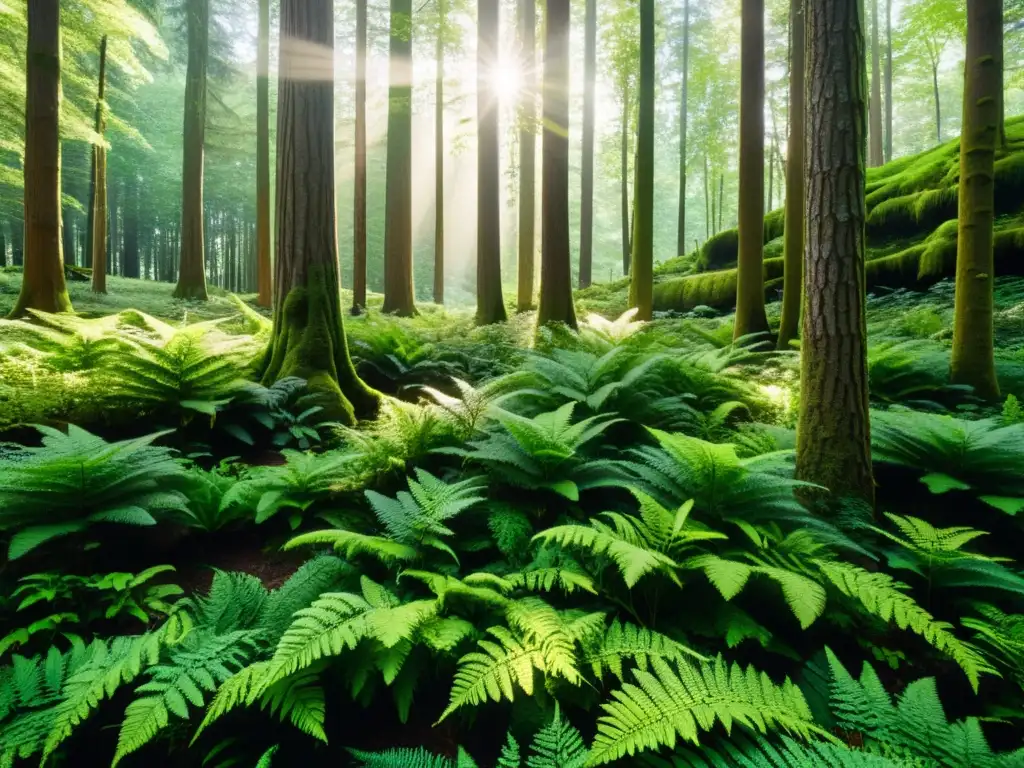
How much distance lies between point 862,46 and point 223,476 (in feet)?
16.7

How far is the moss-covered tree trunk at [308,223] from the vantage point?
5.66 meters

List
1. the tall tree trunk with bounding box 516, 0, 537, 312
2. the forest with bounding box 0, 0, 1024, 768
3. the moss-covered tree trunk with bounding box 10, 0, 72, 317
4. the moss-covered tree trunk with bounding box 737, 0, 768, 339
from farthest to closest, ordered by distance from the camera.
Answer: the tall tree trunk with bounding box 516, 0, 537, 312, the moss-covered tree trunk with bounding box 737, 0, 768, 339, the moss-covered tree trunk with bounding box 10, 0, 72, 317, the forest with bounding box 0, 0, 1024, 768

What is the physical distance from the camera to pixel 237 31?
1994 centimetres

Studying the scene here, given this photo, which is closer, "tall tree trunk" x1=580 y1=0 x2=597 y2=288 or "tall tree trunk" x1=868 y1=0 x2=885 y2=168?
"tall tree trunk" x1=580 y1=0 x2=597 y2=288

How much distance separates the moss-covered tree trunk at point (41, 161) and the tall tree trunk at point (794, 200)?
10840 mm

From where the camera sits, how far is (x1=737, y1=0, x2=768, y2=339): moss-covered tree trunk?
8.19m

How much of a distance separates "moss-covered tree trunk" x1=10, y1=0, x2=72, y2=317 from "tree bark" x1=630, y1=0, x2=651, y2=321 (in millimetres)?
9311

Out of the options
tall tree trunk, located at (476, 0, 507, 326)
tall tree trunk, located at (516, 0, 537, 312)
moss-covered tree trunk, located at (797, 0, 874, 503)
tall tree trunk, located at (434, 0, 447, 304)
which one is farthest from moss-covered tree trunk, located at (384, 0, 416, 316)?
moss-covered tree trunk, located at (797, 0, 874, 503)

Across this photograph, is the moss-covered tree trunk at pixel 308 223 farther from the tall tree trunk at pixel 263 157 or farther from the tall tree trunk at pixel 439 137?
the tall tree trunk at pixel 263 157

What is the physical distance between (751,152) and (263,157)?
13.2 metres

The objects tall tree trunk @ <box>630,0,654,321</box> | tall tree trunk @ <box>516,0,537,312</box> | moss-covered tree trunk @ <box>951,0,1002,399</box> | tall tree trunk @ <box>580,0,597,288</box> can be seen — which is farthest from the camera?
tall tree trunk @ <box>580,0,597,288</box>

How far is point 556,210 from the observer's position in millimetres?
9141

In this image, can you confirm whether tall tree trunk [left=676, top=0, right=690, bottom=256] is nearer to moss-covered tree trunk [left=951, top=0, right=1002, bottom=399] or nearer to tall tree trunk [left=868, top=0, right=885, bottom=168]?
tall tree trunk [left=868, top=0, right=885, bottom=168]

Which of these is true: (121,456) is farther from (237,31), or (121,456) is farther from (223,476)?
(237,31)
